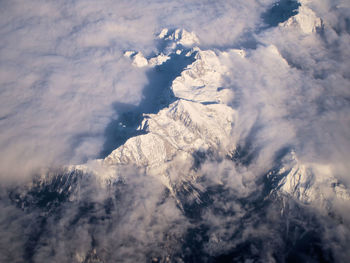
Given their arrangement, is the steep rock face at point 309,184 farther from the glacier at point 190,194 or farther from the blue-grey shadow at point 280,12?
the blue-grey shadow at point 280,12

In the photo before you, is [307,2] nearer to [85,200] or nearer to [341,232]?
[341,232]

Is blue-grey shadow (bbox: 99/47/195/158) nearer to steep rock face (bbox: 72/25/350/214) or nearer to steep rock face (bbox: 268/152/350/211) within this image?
steep rock face (bbox: 72/25/350/214)

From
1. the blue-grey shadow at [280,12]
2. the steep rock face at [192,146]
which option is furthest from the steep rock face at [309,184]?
the blue-grey shadow at [280,12]

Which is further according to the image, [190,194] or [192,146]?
[192,146]

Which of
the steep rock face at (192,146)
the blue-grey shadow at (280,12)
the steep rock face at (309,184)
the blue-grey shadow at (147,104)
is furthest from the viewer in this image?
the blue-grey shadow at (280,12)

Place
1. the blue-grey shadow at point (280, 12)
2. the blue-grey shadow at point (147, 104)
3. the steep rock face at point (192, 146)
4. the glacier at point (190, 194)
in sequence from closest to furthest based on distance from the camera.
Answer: the glacier at point (190, 194) → the steep rock face at point (192, 146) → the blue-grey shadow at point (147, 104) → the blue-grey shadow at point (280, 12)

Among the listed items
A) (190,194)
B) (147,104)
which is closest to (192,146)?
(190,194)

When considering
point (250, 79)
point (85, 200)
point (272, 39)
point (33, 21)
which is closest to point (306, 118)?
point (250, 79)

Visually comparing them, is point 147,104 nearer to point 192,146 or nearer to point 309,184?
point 192,146
